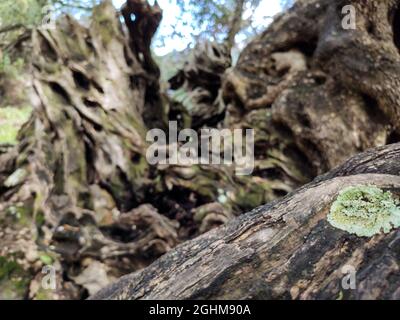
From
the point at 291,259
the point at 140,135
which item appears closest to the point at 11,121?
the point at 140,135

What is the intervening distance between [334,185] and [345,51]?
10.8ft

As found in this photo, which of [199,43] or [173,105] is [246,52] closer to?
[173,105]

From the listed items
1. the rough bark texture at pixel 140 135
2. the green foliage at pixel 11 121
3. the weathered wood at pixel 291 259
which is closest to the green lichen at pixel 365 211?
the weathered wood at pixel 291 259

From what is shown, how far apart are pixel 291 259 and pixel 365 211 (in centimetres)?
34

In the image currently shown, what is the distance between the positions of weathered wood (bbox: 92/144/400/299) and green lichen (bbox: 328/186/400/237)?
3 cm

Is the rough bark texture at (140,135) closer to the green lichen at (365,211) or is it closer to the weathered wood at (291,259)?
the weathered wood at (291,259)

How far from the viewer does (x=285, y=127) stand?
17.4ft

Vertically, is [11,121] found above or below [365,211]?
above

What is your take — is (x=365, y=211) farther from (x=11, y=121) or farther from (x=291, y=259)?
(x=11, y=121)

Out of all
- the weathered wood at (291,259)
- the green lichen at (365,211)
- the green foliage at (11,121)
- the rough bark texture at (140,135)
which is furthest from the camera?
the green foliage at (11,121)

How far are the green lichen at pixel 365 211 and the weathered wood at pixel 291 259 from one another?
1.2 inches

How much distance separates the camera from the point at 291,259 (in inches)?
56.2

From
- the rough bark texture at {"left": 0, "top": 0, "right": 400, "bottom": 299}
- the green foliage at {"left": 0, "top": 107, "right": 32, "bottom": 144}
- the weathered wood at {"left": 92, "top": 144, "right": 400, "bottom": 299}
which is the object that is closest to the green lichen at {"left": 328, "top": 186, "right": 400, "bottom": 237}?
the weathered wood at {"left": 92, "top": 144, "right": 400, "bottom": 299}

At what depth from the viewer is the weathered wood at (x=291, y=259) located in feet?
4.27
